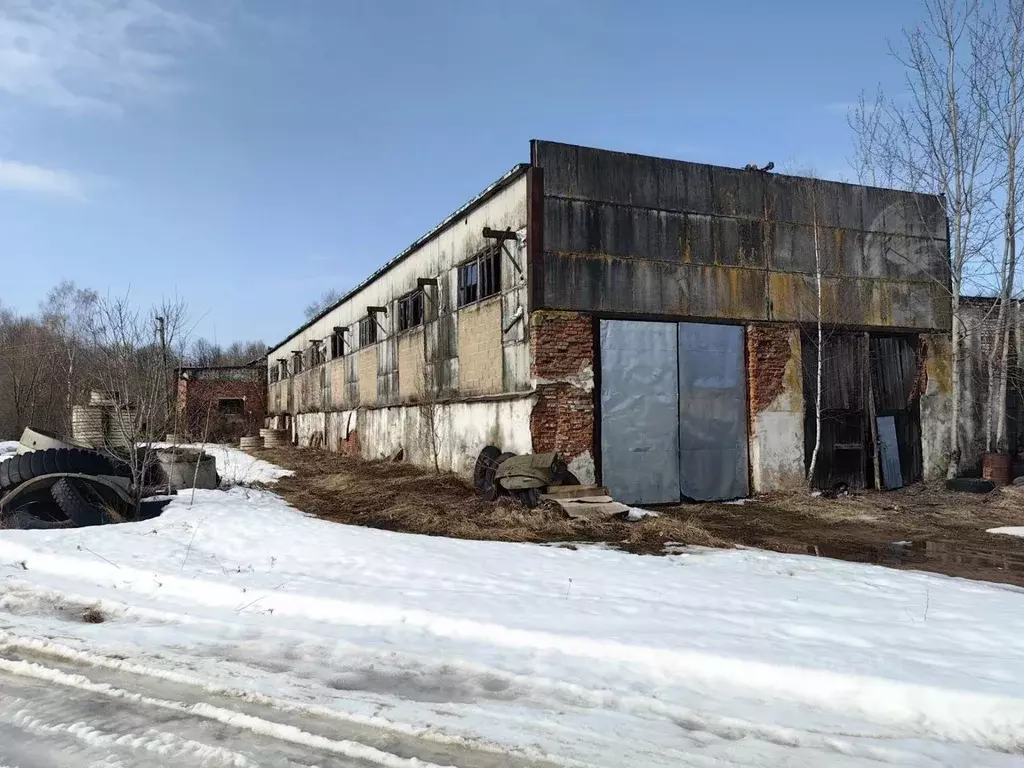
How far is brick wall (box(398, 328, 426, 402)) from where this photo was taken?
1769 cm

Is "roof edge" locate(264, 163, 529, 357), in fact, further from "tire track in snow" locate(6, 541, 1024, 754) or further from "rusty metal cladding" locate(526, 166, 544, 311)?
"tire track in snow" locate(6, 541, 1024, 754)

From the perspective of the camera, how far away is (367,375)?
73.5ft

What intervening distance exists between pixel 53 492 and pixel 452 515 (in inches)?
221

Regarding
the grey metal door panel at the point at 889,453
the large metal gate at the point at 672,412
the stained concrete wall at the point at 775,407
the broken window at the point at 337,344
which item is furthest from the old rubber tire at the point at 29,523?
the broken window at the point at 337,344

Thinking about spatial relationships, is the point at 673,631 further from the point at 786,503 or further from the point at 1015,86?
the point at 1015,86

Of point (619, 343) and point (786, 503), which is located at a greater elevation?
point (619, 343)

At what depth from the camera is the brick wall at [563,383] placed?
12031 mm

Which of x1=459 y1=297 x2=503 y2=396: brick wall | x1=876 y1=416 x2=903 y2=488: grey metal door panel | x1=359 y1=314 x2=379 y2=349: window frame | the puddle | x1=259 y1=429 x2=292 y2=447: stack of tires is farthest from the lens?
x1=259 y1=429 x2=292 y2=447: stack of tires

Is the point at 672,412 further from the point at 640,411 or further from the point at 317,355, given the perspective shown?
the point at 317,355

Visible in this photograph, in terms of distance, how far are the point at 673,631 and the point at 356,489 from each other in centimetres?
1103

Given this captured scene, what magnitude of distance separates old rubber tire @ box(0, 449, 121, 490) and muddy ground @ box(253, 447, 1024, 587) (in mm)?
3560

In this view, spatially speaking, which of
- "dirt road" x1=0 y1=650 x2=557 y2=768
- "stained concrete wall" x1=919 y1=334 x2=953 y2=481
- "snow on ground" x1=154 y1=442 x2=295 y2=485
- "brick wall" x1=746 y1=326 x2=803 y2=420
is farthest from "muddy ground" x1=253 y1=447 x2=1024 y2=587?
"dirt road" x1=0 y1=650 x2=557 y2=768

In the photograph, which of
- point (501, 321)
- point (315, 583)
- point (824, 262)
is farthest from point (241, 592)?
point (824, 262)

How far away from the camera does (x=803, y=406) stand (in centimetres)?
1413
